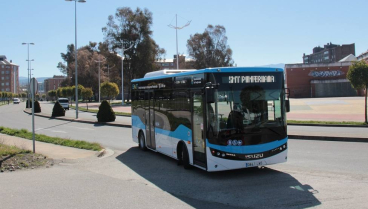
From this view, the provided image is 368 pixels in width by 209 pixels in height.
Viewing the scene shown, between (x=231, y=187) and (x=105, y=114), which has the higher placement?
(x=105, y=114)

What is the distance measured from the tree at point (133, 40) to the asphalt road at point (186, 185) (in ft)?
224

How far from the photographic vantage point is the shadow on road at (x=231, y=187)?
6.21 metres

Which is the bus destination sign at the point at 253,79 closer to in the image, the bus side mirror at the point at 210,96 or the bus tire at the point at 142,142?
the bus side mirror at the point at 210,96

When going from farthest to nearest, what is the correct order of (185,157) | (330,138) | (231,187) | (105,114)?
1. (105,114)
2. (330,138)
3. (185,157)
4. (231,187)

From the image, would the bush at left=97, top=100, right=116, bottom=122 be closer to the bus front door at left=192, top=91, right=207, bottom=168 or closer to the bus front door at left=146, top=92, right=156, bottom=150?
the bus front door at left=146, top=92, right=156, bottom=150

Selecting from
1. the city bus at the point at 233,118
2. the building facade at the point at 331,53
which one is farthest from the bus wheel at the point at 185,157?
the building facade at the point at 331,53

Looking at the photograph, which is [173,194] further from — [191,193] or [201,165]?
[201,165]

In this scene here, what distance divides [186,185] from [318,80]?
2953 inches

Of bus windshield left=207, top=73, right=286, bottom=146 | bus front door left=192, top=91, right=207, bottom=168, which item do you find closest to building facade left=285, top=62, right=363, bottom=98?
bus windshield left=207, top=73, right=286, bottom=146

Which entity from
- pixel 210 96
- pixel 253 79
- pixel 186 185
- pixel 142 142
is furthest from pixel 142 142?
pixel 253 79

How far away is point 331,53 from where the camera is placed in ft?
485

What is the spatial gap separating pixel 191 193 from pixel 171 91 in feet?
12.9

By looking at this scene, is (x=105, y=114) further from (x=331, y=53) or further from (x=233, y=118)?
(x=331, y=53)

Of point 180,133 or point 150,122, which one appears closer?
point 180,133
